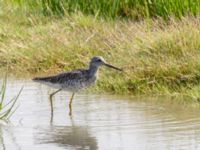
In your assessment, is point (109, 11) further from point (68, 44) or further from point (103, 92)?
point (103, 92)

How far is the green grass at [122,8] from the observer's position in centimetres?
1336

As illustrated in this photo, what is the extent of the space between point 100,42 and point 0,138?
13.7 ft

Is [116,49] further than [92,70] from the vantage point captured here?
Yes

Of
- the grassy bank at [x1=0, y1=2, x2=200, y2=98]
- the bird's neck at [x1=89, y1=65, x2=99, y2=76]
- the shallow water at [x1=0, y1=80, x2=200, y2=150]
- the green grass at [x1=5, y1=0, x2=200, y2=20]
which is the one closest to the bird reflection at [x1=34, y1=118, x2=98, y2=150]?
the shallow water at [x1=0, y1=80, x2=200, y2=150]

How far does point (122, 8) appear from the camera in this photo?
14812mm

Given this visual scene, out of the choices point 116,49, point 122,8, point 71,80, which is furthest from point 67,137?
point 122,8

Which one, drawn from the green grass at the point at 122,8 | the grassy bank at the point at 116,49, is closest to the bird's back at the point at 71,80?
the grassy bank at the point at 116,49

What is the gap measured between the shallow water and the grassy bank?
461 millimetres

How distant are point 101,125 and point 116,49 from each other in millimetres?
2898

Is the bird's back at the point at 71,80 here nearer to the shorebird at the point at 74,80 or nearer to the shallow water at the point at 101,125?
the shorebird at the point at 74,80

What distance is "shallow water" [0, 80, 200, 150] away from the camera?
8344 millimetres

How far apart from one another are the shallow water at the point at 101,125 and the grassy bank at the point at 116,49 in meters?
0.46

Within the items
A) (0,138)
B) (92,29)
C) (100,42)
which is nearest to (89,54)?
(100,42)

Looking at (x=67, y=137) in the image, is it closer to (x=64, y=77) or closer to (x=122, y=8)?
(x=64, y=77)
